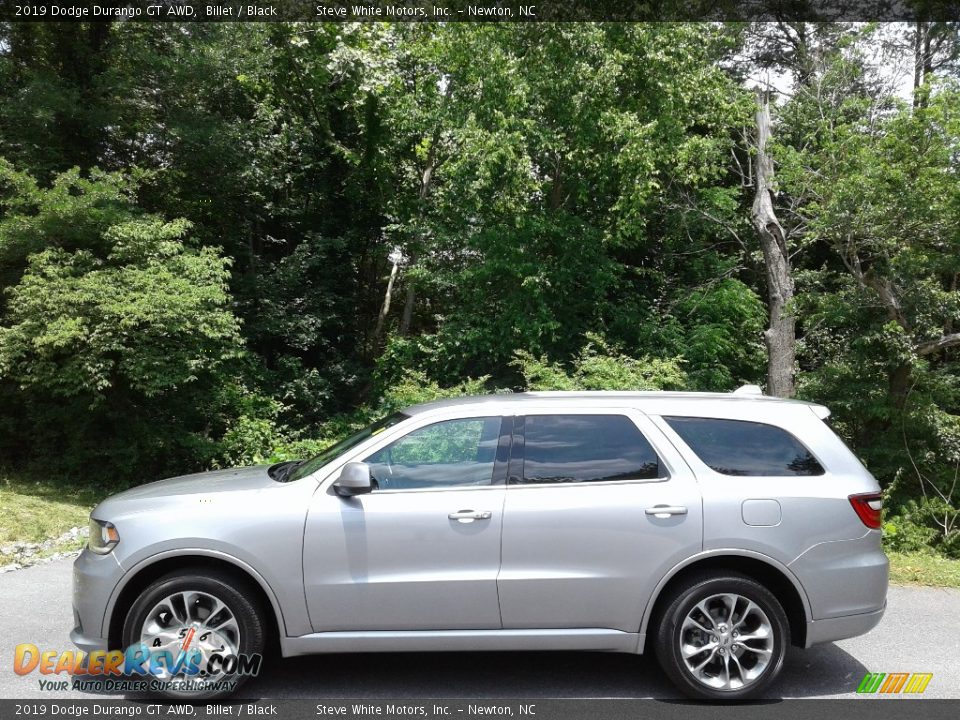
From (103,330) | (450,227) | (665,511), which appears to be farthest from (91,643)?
(450,227)

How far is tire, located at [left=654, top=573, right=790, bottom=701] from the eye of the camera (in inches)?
183

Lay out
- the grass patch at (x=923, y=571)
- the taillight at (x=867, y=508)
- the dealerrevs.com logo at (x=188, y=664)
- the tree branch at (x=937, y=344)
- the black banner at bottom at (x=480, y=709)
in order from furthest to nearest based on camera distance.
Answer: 1. the tree branch at (x=937, y=344)
2. the grass patch at (x=923, y=571)
3. the taillight at (x=867, y=508)
4. the dealerrevs.com logo at (x=188, y=664)
5. the black banner at bottom at (x=480, y=709)

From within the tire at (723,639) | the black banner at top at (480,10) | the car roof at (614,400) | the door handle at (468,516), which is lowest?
the tire at (723,639)

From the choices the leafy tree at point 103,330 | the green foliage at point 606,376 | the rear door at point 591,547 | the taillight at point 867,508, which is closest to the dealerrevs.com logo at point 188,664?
the rear door at point 591,547

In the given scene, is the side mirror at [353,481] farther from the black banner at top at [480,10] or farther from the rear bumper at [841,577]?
the black banner at top at [480,10]

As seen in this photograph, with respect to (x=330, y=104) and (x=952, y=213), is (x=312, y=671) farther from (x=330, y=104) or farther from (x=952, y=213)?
(x=330, y=104)

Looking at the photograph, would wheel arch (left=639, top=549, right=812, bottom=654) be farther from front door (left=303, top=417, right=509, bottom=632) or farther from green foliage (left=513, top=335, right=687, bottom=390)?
green foliage (left=513, top=335, right=687, bottom=390)

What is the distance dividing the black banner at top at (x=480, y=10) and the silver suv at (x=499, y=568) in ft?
44.7

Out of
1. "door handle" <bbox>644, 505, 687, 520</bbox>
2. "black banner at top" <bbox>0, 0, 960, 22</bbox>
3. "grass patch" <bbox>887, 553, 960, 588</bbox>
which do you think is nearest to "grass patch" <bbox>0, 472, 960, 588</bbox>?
"grass patch" <bbox>887, 553, 960, 588</bbox>

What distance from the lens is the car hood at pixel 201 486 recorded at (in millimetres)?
4926

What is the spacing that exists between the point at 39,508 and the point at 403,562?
8.72 meters

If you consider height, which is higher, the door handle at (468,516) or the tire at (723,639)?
the door handle at (468,516)

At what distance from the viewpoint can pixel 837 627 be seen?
15.5 ft

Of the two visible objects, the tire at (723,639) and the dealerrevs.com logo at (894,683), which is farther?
the dealerrevs.com logo at (894,683)
